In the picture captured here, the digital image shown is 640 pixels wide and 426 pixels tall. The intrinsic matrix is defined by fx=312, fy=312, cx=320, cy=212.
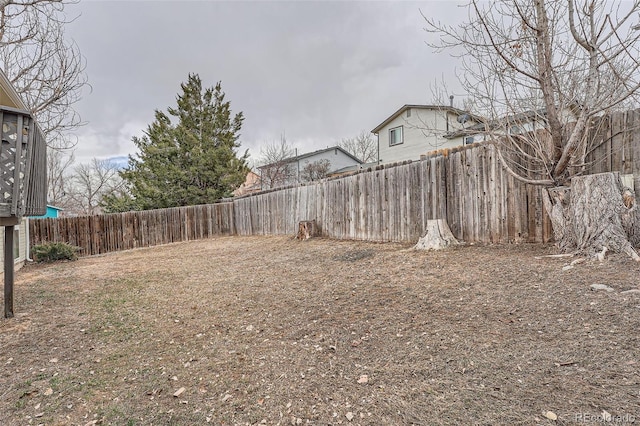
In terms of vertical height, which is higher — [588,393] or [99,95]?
[99,95]

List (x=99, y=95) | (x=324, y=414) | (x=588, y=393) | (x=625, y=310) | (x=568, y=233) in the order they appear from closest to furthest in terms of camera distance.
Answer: (x=588, y=393), (x=324, y=414), (x=625, y=310), (x=568, y=233), (x=99, y=95)

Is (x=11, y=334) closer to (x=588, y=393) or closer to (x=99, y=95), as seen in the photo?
(x=588, y=393)

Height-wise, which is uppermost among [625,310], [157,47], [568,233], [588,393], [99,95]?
[157,47]

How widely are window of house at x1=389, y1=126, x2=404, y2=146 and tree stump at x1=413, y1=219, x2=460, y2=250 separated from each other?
43.9 feet

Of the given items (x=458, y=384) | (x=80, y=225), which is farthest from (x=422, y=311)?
(x=80, y=225)

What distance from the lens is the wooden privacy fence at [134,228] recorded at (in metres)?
10.4

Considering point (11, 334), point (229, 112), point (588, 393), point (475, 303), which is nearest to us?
point (588, 393)

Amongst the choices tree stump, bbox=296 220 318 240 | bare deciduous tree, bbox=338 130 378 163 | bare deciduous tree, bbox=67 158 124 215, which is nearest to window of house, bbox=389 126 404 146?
bare deciduous tree, bbox=338 130 378 163

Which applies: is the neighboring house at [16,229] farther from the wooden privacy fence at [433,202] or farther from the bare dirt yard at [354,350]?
the wooden privacy fence at [433,202]

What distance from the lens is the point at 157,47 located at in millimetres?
9547

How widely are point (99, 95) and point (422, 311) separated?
10997mm

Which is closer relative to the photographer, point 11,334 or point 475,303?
point 475,303

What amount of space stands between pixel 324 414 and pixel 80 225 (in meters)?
12.3

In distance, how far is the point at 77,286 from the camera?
4934mm
